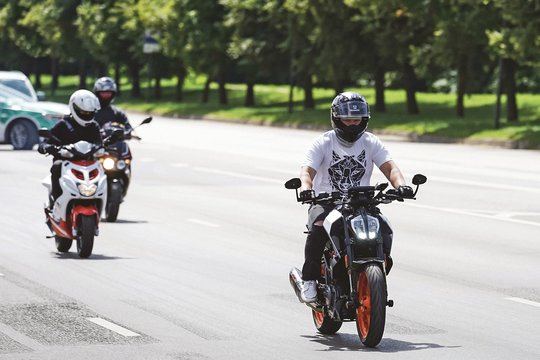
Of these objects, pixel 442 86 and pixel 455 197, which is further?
pixel 442 86

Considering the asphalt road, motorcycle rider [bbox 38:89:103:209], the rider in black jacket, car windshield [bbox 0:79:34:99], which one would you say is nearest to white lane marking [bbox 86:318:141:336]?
the asphalt road

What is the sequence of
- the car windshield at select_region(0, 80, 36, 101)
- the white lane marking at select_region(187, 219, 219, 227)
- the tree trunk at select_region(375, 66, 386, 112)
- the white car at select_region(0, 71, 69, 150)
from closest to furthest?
the white lane marking at select_region(187, 219, 219, 227) → the white car at select_region(0, 71, 69, 150) → the car windshield at select_region(0, 80, 36, 101) → the tree trunk at select_region(375, 66, 386, 112)

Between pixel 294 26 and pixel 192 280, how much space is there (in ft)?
142

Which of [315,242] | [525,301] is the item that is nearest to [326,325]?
[315,242]

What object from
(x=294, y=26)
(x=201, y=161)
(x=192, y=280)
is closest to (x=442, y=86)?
(x=294, y=26)

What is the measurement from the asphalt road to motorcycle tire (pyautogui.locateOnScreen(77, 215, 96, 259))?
196 mm

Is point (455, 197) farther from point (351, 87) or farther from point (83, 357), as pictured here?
point (351, 87)

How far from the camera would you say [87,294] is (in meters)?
12.3

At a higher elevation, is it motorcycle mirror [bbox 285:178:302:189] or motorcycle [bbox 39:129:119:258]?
motorcycle mirror [bbox 285:178:302:189]

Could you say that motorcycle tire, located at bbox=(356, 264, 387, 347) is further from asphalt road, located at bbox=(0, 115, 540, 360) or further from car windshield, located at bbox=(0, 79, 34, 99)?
car windshield, located at bbox=(0, 79, 34, 99)

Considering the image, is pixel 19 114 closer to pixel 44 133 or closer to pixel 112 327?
pixel 44 133

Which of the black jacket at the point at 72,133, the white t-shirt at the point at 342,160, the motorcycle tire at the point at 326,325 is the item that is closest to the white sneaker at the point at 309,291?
the motorcycle tire at the point at 326,325

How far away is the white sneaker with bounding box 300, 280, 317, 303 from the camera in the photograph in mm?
10125

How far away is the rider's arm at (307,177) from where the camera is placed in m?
10.0
